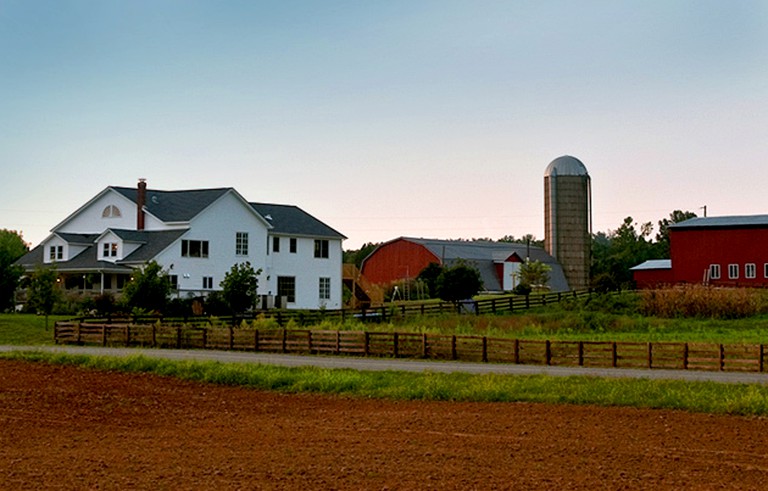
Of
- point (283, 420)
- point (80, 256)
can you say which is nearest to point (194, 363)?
point (283, 420)

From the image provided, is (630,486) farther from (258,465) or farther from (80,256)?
(80,256)

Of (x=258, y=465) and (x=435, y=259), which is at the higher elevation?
(x=435, y=259)

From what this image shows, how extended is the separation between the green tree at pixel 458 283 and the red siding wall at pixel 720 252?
17.2 m

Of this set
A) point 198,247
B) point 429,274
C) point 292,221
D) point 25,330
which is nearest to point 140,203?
point 198,247

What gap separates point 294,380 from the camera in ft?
84.1

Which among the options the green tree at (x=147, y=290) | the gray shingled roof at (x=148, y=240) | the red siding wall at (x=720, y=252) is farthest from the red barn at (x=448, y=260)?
the green tree at (x=147, y=290)

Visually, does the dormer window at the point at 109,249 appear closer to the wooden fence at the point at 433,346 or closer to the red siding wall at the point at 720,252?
the wooden fence at the point at 433,346

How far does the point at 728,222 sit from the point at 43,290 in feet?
151

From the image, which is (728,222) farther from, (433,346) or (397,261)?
(433,346)

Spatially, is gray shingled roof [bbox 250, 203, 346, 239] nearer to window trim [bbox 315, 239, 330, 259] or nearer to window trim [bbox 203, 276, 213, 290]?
window trim [bbox 315, 239, 330, 259]

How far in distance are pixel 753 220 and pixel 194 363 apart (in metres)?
50.9

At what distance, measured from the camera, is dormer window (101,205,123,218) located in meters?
61.3

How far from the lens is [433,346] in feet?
108

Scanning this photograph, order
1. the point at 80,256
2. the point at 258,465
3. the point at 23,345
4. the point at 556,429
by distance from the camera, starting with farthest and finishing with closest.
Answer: the point at 80,256
the point at 23,345
the point at 556,429
the point at 258,465
